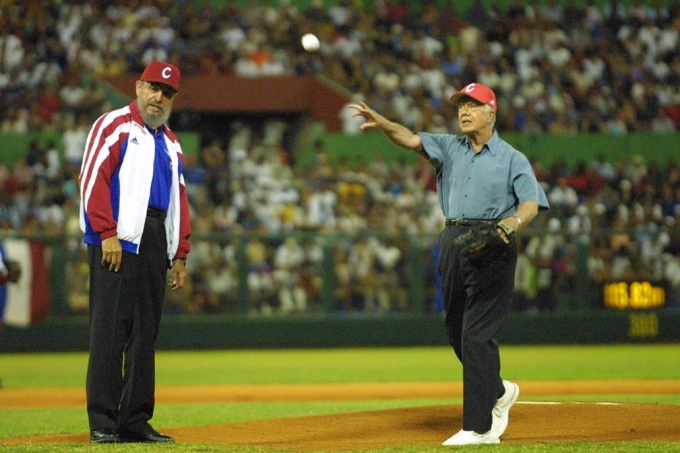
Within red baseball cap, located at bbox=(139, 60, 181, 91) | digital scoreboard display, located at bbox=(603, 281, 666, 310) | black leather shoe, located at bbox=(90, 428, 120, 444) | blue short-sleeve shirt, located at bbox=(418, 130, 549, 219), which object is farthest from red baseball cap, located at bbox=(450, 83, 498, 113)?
digital scoreboard display, located at bbox=(603, 281, 666, 310)

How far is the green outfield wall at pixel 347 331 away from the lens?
16.8m

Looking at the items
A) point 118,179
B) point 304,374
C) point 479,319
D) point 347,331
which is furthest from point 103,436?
point 347,331

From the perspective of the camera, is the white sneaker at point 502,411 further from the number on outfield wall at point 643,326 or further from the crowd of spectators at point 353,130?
the number on outfield wall at point 643,326

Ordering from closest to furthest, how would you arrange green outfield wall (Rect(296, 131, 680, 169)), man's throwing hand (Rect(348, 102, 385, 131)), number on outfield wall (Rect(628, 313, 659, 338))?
man's throwing hand (Rect(348, 102, 385, 131)), number on outfield wall (Rect(628, 313, 659, 338)), green outfield wall (Rect(296, 131, 680, 169))

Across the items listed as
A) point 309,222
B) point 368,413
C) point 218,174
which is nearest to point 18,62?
point 218,174

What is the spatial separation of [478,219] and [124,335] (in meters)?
2.27

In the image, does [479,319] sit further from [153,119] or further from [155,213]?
[153,119]

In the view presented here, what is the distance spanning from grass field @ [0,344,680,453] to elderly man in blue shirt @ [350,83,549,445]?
43 cm

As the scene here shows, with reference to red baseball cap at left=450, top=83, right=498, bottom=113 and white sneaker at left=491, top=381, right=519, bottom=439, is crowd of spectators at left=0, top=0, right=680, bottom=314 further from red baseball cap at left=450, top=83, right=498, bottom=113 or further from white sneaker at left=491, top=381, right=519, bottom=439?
red baseball cap at left=450, top=83, right=498, bottom=113

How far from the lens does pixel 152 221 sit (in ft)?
21.6

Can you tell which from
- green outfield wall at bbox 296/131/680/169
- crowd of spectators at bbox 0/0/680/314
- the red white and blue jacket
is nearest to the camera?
the red white and blue jacket

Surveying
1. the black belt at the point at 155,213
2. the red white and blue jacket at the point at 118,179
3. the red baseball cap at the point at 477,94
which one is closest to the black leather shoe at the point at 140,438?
the red white and blue jacket at the point at 118,179

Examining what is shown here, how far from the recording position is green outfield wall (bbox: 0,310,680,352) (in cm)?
1681

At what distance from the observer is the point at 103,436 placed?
638 cm
